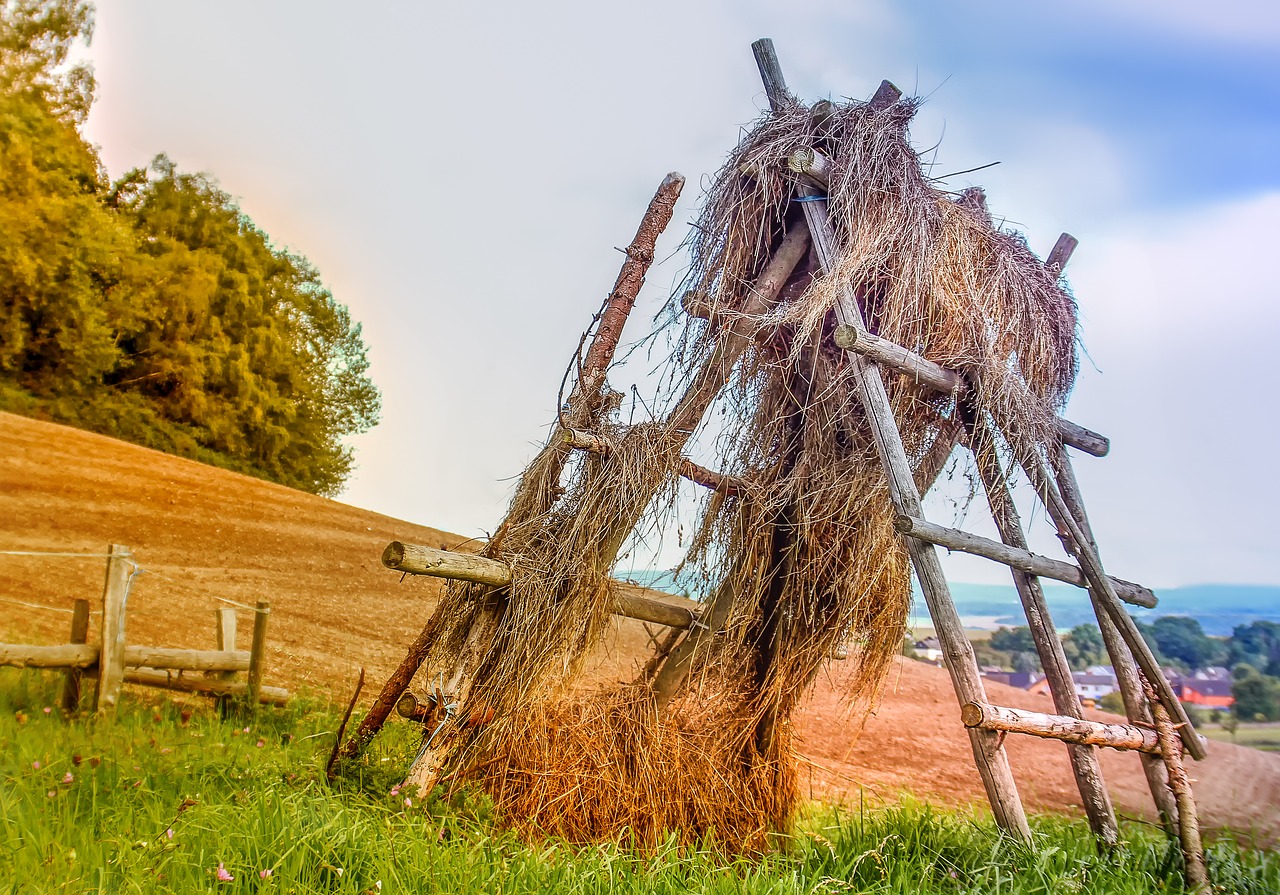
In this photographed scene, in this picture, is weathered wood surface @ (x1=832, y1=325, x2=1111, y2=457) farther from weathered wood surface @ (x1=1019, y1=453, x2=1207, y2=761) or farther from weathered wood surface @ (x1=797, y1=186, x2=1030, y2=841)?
weathered wood surface @ (x1=1019, y1=453, x2=1207, y2=761)

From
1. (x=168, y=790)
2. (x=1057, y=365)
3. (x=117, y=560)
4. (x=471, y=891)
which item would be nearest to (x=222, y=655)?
(x=117, y=560)

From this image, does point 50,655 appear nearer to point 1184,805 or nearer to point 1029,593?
point 1029,593

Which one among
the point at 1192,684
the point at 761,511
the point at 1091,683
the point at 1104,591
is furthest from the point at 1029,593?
the point at 1091,683

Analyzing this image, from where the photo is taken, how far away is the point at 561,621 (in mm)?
A: 4191

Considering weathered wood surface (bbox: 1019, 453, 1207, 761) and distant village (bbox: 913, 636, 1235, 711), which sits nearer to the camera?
weathered wood surface (bbox: 1019, 453, 1207, 761)

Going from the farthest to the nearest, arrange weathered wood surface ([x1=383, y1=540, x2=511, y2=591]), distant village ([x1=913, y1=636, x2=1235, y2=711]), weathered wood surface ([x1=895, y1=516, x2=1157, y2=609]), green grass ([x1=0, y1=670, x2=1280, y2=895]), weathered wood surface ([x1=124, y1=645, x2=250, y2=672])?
weathered wood surface ([x1=124, y1=645, x2=250, y2=672]), distant village ([x1=913, y1=636, x2=1235, y2=711]), weathered wood surface ([x1=895, y1=516, x2=1157, y2=609]), weathered wood surface ([x1=383, y1=540, x2=511, y2=591]), green grass ([x1=0, y1=670, x2=1280, y2=895])

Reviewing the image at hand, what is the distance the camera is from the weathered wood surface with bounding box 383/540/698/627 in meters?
3.81

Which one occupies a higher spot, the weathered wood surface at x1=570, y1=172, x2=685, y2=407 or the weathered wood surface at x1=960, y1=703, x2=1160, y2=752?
the weathered wood surface at x1=570, y1=172, x2=685, y2=407

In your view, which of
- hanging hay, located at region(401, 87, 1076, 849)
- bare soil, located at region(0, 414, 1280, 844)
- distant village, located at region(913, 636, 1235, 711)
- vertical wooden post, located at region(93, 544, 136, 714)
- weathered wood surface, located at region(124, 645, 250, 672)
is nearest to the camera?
hanging hay, located at region(401, 87, 1076, 849)

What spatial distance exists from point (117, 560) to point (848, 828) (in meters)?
4.65

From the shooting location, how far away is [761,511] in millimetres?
4691

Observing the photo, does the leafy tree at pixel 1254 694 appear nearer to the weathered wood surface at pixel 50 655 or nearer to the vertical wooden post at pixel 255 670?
the vertical wooden post at pixel 255 670

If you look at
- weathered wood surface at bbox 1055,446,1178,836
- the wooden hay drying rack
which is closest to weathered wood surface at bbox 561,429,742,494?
the wooden hay drying rack

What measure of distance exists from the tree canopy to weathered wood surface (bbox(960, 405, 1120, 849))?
18.8m
